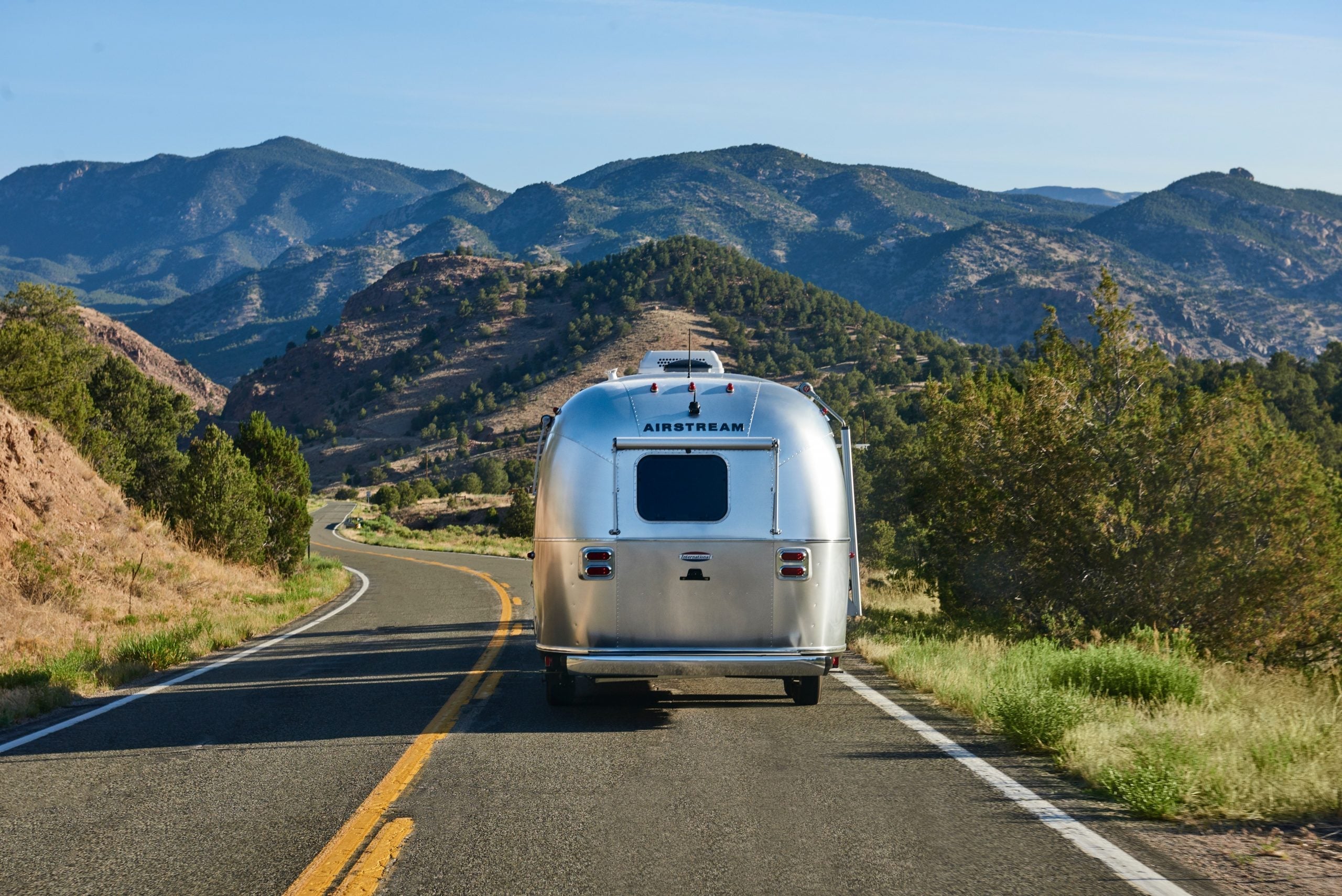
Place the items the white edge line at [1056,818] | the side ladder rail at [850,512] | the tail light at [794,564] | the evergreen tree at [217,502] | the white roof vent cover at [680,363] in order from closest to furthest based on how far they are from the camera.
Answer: the white edge line at [1056,818], the tail light at [794,564], the side ladder rail at [850,512], the white roof vent cover at [680,363], the evergreen tree at [217,502]

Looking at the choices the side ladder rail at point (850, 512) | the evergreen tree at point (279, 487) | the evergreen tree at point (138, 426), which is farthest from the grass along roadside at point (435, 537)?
the side ladder rail at point (850, 512)

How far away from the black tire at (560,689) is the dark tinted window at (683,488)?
1569 mm

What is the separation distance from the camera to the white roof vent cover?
32.5 ft

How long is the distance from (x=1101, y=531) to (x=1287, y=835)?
32.0 feet

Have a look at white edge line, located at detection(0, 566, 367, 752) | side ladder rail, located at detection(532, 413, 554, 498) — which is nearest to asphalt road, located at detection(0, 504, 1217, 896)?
white edge line, located at detection(0, 566, 367, 752)

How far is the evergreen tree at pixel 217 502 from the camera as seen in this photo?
2512cm

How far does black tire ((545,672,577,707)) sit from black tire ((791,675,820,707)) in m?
1.76

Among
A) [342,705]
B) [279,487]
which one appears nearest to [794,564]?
[342,705]

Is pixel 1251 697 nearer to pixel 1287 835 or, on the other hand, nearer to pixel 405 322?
pixel 1287 835

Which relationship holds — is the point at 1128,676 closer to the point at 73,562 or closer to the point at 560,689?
the point at 560,689

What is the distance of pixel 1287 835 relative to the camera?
5.36m

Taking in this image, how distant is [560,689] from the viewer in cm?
898

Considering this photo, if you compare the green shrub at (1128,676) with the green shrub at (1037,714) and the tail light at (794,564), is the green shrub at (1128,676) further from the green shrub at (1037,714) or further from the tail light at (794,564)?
the tail light at (794,564)

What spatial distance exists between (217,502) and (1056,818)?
75.3 feet
